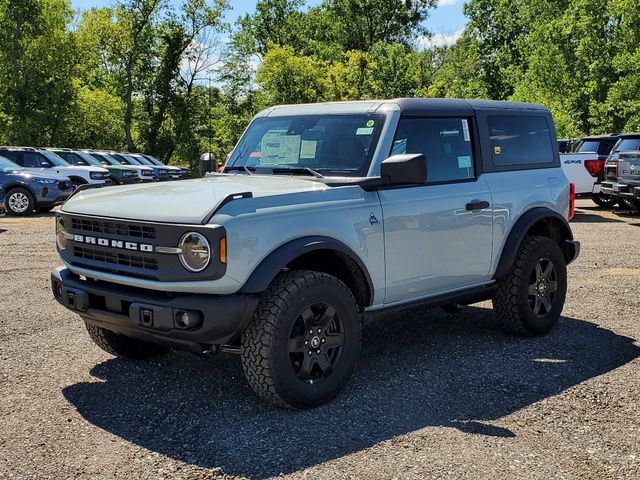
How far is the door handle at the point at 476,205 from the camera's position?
→ 5.59 metres

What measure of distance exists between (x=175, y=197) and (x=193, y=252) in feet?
1.81

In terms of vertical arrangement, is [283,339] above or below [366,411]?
above

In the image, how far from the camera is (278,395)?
14.3 ft

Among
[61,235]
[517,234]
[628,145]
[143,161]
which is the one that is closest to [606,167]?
[628,145]

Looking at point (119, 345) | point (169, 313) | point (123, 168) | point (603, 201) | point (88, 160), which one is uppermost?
point (88, 160)

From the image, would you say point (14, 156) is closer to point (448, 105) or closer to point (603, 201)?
point (603, 201)

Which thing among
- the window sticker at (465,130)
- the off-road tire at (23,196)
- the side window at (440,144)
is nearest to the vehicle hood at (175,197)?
the side window at (440,144)

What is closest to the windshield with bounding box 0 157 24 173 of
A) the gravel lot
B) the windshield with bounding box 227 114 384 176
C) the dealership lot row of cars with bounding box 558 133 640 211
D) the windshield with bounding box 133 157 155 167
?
the windshield with bounding box 133 157 155 167

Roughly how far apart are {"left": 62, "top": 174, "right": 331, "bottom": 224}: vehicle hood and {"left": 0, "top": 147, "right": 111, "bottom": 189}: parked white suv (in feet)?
48.9

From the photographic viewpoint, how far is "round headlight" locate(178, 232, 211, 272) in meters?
4.12

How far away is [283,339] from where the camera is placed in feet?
14.2

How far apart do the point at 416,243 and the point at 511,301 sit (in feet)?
4.41

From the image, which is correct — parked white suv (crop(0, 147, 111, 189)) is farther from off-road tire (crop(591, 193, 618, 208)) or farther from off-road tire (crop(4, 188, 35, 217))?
off-road tire (crop(591, 193, 618, 208))

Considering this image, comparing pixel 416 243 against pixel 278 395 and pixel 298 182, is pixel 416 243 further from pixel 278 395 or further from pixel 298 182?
pixel 278 395
